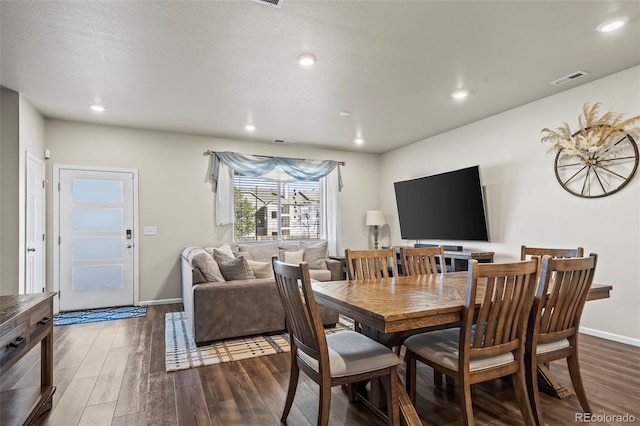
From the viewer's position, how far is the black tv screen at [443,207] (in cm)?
475

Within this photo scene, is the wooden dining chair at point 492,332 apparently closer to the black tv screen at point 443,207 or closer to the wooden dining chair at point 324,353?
the wooden dining chair at point 324,353

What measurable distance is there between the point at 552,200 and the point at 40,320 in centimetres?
467

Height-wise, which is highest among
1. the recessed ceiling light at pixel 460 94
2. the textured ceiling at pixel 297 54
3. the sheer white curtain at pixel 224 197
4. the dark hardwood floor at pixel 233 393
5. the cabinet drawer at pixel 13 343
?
the textured ceiling at pixel 297 54

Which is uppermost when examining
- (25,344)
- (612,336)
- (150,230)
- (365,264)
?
(150,230)

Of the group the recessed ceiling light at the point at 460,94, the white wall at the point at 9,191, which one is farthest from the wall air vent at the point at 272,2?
the white wall at the point at 9,191

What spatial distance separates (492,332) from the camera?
68.8 inches

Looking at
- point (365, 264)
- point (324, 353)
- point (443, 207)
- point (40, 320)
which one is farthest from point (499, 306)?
point (443, 207)

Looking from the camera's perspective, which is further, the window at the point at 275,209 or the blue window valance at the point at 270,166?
the window at the point at 275,209

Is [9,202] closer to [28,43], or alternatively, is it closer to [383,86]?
[28,43]

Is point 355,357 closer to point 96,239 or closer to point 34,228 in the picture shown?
point 34,228

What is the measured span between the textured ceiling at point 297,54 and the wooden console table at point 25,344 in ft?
6.16

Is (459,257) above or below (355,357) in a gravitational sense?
above

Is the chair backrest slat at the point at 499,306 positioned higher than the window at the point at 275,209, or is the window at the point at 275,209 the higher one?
the window at the point at 275,209

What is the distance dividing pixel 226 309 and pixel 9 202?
249cm
